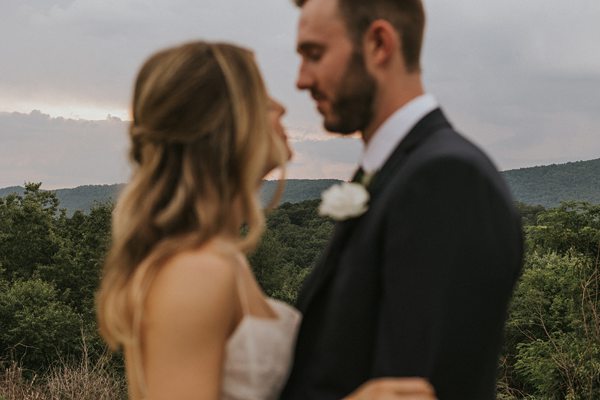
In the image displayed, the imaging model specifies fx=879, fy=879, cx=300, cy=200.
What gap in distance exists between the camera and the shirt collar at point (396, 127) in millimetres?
2727

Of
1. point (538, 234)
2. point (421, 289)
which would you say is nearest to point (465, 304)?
point (421, 289)

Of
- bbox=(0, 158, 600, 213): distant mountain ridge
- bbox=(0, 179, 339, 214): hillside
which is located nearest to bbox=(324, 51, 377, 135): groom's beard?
bbox=(0, 179, 339, 214): hillside

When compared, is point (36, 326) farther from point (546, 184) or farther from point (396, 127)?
point (546, 184)

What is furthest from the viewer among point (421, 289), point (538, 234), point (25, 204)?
point (25, 204)

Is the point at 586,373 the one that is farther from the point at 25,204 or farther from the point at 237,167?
the point at 25,204

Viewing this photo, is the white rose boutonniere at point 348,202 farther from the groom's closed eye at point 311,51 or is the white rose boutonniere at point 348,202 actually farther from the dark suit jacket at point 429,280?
the groom's closed eye at point 311,51

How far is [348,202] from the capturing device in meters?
2.62

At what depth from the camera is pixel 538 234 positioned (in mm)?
43750

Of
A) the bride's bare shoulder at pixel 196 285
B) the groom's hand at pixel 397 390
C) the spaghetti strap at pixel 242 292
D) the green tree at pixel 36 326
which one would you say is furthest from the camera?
the green tree at pixel 36 326

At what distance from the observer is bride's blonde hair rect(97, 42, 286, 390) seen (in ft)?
8.59

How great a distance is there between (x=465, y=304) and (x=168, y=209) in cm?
92

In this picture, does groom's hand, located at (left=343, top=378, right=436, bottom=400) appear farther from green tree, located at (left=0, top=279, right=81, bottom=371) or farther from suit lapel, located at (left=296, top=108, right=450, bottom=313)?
green tree, located at (left=0, top=279, right=81, bottom=371)

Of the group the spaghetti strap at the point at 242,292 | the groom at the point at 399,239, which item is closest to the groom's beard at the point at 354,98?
the groom at the point at 399,239

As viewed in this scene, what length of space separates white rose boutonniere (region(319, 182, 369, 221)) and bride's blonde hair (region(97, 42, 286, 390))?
0.78 ft
